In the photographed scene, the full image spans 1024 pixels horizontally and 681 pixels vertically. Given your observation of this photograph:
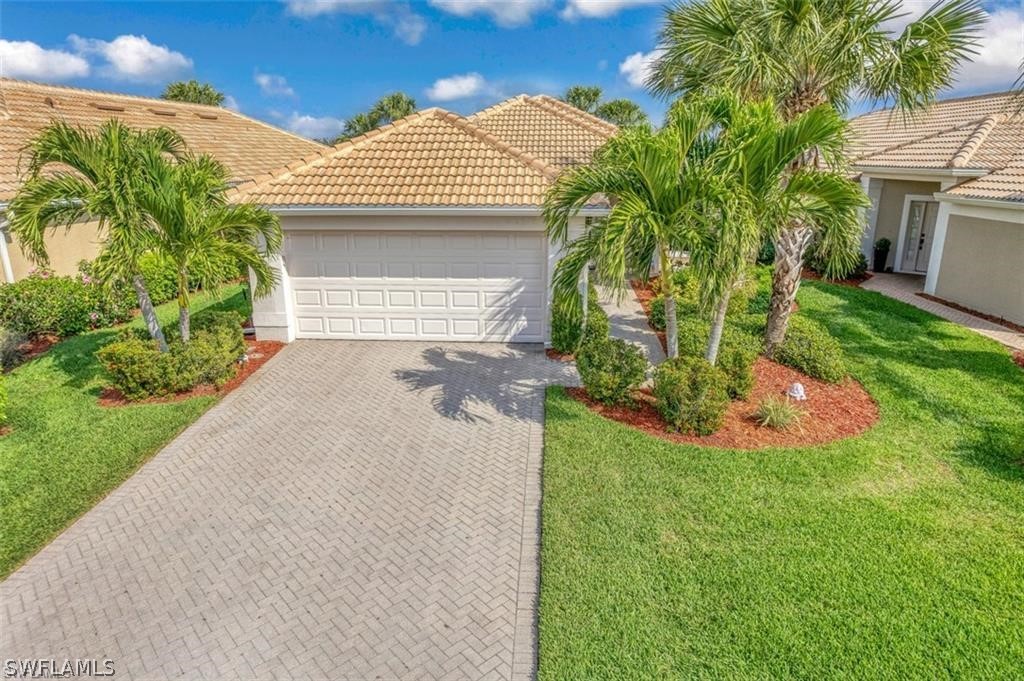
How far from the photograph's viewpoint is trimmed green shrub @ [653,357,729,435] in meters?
8.49

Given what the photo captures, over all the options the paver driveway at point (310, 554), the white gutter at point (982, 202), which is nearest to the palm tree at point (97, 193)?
the paver driveway at point (310, 554)

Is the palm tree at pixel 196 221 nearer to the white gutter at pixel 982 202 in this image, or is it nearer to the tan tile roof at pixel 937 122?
the white gutter at pixel 982 202

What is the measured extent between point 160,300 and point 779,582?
15.9 m

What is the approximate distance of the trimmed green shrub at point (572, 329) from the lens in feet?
37.2

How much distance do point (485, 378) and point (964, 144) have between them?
54.9ft

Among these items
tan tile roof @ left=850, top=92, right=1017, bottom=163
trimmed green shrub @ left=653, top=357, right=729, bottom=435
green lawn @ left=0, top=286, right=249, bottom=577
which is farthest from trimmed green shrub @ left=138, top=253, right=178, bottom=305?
tan tile roof @ left=850, top=92, right=1017, bottom=163

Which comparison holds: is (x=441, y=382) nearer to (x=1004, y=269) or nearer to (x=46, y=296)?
(x=46, y=296)

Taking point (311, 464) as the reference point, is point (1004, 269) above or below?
above

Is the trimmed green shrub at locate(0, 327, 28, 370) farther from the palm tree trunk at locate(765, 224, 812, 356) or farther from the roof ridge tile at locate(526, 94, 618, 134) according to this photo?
the roof ridge tile at locate(526, 94, 618, 134)

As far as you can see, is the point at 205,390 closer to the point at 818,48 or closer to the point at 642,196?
the point at 642,196

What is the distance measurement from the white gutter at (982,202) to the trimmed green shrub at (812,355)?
20.3 feet

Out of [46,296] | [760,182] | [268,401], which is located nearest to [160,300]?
[46,296]

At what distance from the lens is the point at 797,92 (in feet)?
33.3

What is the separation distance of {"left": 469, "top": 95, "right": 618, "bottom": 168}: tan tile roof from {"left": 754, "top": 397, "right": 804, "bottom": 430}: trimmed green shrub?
9215 millimetres
